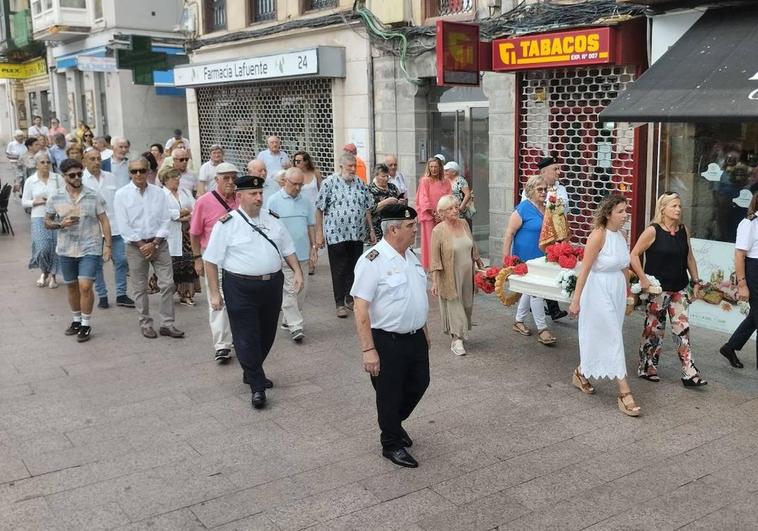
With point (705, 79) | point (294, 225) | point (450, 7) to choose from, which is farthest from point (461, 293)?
point (450, 7)

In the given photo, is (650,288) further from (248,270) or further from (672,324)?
(248,270)

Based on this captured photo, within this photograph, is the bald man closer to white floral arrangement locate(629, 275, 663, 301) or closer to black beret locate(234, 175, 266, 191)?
black beret locate(234, 175, 266, 191)

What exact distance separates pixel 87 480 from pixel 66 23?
22543 millimetres

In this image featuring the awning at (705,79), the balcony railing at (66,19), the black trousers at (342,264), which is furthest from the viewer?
the balcony railing at (66,19)

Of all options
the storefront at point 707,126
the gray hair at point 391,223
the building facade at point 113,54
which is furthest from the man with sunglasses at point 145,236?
the building facade at point 113,54

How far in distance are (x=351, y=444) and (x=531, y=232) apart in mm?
3167

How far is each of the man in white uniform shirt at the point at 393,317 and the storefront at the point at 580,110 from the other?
4.68 m

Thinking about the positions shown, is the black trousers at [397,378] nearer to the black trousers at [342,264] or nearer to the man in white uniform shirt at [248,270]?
the man in white uniform shirt at [248,270]

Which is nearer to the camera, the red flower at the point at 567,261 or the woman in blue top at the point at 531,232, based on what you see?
the red flower at the point at 567,261

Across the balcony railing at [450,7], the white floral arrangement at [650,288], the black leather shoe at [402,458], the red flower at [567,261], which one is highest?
the balcony railing at [450,7]

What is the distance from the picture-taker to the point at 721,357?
7039mm

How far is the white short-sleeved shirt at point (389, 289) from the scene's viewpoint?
4598 millimetres

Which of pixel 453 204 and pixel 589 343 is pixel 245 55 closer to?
pixel 453 204

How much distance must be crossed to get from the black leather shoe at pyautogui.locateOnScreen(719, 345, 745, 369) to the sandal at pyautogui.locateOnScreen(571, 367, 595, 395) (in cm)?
145
